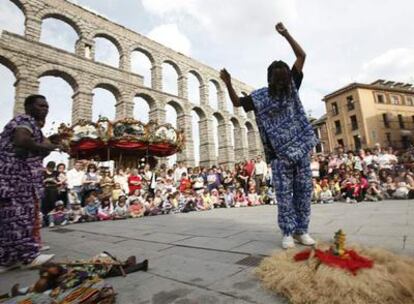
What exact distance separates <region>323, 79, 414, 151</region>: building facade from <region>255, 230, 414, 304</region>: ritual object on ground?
115 ft

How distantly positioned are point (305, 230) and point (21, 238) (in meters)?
3.04

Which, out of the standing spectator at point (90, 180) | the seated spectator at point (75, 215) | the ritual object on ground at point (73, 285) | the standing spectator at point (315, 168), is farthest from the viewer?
the standing spectator at point (315, 168)

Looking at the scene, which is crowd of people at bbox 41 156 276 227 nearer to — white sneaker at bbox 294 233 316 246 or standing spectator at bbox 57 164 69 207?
standing spectator at bbox 57 164 69 207

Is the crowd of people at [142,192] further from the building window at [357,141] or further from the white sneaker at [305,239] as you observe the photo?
the building window at [357,141]

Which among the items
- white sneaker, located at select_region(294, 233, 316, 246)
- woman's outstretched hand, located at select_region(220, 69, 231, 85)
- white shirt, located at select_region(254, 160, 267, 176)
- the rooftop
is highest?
the rooftop

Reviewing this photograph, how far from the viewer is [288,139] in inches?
112

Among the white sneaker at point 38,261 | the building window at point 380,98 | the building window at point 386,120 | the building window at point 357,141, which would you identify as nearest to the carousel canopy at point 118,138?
the white sneaker at point 38,261

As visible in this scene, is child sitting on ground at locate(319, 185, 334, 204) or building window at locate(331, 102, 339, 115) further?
building window at locate(331, 102, 339, 115)

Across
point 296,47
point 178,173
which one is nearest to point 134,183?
point 178,173

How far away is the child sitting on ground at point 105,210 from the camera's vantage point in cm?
864

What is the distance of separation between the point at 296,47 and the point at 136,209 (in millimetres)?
7774

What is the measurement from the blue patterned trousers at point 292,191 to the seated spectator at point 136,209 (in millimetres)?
7147

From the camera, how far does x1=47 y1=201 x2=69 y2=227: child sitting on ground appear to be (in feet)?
24.2

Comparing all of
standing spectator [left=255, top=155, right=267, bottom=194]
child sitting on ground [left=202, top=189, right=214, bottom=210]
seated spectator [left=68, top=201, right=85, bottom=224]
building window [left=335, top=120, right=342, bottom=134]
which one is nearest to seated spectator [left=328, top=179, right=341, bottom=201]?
standing spectator [left=255, top=155, right=267, bottom=194]
